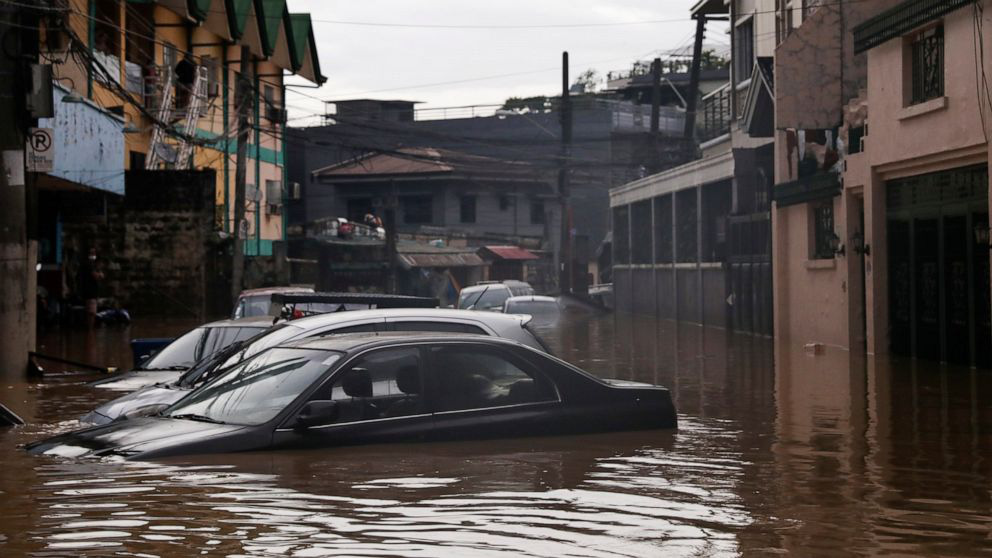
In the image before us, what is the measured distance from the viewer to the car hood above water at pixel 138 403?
12.5 meters

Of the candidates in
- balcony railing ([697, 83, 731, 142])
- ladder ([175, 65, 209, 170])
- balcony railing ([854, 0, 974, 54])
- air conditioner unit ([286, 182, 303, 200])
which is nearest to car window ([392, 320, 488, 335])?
balcony railing ([854, 0, 974, 54])

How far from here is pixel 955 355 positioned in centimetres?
2205

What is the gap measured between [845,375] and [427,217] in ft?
171

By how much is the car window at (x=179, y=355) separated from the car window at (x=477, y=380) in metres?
6.33

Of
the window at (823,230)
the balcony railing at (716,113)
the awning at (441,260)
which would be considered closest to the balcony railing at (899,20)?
the window at (823,230)

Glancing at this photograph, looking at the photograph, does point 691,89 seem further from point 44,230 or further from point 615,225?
point 44,230

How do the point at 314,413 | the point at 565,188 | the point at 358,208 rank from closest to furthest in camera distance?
the point at 314,413 < the point at 565,188 < the point at 358,208

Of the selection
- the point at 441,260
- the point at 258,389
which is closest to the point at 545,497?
the point at 258,389

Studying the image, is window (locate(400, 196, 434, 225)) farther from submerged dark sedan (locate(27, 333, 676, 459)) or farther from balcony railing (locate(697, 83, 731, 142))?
submerged dark sedan (locate(27, 333, 676, 459))

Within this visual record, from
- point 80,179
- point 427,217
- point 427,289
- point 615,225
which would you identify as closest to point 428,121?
point 427,217

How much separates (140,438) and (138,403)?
3.10 meters

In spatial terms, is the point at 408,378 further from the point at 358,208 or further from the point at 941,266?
the point at 358,208

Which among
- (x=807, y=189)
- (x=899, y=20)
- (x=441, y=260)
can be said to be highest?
(x=899, y=20)

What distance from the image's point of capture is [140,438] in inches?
382
